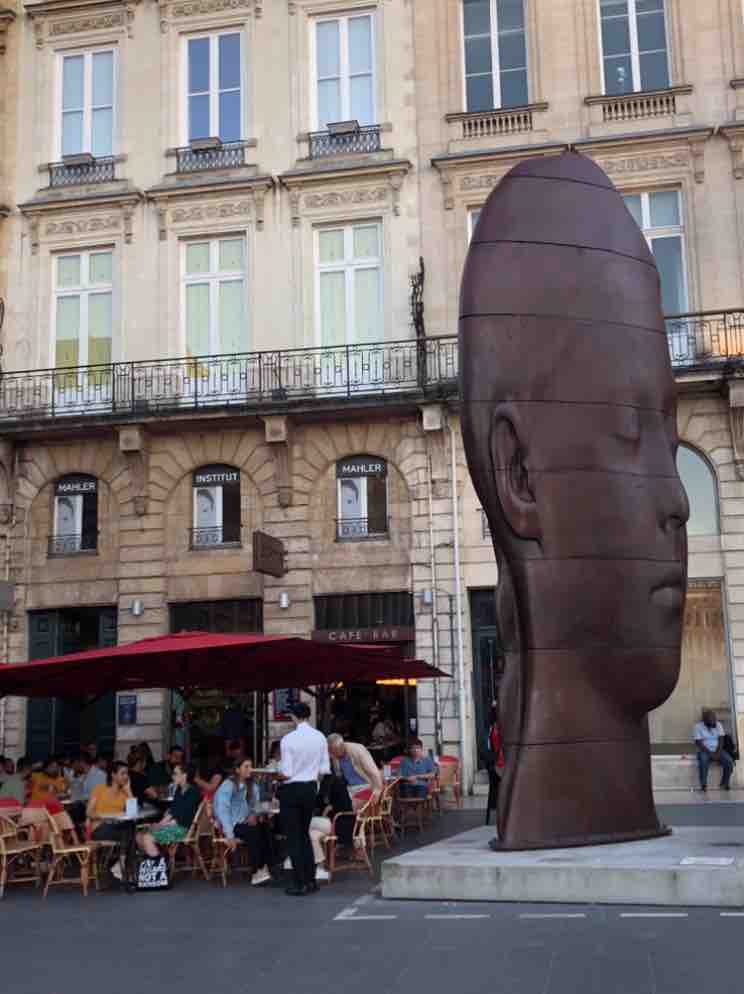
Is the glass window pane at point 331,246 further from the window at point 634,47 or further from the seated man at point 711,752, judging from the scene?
the seated man at point 711,752

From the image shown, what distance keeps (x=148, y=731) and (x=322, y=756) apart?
1217 centimetres

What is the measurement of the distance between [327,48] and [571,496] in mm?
16430

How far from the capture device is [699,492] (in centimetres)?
2127

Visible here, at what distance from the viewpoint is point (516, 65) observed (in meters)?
23.4

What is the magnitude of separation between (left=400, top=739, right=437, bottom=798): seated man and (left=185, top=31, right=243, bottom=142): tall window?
13528 mm

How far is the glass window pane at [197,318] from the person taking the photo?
77.5 ft

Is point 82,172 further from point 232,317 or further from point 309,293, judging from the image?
point 309,293

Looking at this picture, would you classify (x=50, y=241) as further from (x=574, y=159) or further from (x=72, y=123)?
(x=574, y=159)

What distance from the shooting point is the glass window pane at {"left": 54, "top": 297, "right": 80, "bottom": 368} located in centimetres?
2408

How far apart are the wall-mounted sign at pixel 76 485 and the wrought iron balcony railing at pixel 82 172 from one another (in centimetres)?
597

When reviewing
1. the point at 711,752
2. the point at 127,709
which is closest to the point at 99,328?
the point at 127,709

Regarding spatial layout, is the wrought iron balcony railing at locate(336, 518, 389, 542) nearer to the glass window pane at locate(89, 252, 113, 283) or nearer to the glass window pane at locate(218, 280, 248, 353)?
the glass window pane at locate(218, 280, 248, 353)

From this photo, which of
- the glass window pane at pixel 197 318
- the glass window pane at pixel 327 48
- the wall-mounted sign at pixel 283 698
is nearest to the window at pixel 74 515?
the glass window pane at pixel 197 318

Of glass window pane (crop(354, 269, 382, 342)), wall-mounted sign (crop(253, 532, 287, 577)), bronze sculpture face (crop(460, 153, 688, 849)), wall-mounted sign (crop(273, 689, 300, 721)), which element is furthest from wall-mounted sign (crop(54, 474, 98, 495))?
bronze sculpture face (crop(460, 153, 688, 849))
